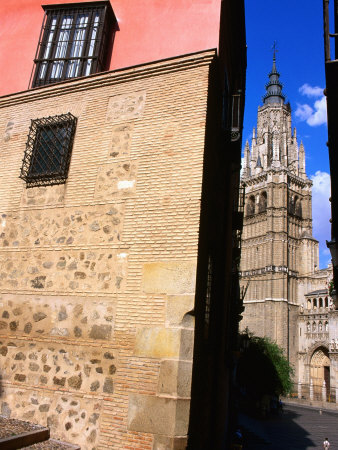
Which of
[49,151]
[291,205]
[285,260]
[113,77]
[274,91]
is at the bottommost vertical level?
[49,151]

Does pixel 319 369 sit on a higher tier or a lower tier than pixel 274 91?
lower

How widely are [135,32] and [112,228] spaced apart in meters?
3.96

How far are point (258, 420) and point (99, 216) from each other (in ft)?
97.1

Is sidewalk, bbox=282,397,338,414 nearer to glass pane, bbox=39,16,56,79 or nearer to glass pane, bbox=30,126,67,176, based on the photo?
glass pane, bbox=30,126,67,176

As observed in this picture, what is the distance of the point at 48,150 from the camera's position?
6.79 metres

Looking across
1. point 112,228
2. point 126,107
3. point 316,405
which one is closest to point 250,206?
point 316,405

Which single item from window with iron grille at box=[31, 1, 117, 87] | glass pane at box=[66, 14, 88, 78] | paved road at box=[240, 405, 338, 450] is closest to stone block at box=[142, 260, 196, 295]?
window with iron grille at box=[31, 1, 117, 87]

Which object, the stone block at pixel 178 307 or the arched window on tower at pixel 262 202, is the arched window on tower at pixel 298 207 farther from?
the stone block at pixel 178 307

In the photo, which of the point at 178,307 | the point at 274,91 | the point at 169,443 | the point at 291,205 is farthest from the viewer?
the point at 274,91

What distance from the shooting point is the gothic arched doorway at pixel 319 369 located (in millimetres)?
50625

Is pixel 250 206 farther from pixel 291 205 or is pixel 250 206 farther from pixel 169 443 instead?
pixel 169 443

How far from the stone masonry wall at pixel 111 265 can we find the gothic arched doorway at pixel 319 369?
53.3 metres

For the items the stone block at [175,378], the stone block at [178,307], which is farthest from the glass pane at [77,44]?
the stone block at [175,378]

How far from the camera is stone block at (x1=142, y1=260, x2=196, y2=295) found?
5.05 m
